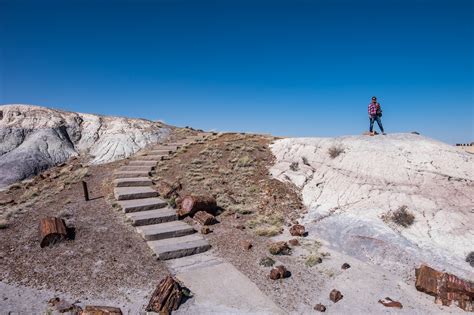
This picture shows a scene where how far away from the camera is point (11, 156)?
18.2 metres

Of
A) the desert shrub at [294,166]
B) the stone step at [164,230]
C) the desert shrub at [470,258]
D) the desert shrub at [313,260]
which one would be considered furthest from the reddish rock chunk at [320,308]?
the desert shrub at [294,166]

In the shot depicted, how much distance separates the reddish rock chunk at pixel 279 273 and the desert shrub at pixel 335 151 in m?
7.35

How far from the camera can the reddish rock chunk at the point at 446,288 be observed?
263 inches

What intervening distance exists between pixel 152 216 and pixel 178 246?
6.62ft

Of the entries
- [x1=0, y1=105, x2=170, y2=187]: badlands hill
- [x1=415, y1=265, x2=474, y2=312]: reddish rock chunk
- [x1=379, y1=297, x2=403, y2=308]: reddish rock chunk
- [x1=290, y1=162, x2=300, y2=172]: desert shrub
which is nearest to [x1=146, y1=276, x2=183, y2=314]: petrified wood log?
[x1=379, y1=297, x2=403, y2=308]: reddish rock chunk

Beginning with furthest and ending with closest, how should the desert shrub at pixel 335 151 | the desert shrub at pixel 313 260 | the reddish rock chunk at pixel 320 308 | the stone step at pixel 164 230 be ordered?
the desert shrub at pixel 335 151
the stone step at pixel 164 230
the desert shrub at pixel 313 260
the reddish rock chunk at pixel 320 308

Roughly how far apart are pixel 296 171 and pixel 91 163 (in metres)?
11.4

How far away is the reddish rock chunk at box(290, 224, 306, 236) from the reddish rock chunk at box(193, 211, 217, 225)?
8.83 ft

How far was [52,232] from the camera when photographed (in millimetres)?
8711

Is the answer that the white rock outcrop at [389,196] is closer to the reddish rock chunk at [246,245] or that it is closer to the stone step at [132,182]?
the reddish rock chunk at [246,245]

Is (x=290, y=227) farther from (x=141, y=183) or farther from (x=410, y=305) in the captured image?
(x=141, y=183)

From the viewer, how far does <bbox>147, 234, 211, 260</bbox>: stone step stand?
855cm

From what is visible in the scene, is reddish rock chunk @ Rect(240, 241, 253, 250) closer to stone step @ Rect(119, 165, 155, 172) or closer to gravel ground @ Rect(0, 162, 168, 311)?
gravel ground @ Rect(0, 162, 168, 311)

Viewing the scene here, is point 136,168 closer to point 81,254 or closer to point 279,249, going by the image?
point 81,254
